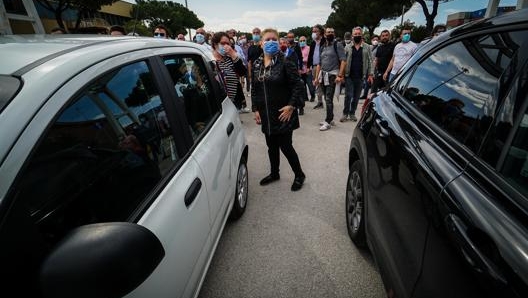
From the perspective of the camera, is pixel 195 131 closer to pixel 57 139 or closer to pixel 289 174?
Result: pixel 57 139

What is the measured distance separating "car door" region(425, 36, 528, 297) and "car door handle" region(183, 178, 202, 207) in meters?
1.09

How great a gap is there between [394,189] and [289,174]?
2480mm

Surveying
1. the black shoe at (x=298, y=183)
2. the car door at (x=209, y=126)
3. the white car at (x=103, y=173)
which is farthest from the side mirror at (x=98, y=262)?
the black shoe at (x=298, y=183)

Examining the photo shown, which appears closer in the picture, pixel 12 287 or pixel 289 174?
pixel 12 287

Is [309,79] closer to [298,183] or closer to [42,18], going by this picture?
[298,183]

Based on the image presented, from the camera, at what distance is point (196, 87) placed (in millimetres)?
2211

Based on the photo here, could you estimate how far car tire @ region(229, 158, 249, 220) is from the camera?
2.80 metres

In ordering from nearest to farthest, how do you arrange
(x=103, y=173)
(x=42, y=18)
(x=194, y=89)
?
(x=103, y=173) < (x=194, y=89) < (x=42, y=18)

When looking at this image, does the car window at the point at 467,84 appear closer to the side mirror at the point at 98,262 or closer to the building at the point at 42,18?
the side mirror at the point at 98,262

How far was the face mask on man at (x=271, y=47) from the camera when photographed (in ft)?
9.77

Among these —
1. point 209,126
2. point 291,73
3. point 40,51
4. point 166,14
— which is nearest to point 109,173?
point 40,51

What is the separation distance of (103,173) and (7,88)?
40 cm

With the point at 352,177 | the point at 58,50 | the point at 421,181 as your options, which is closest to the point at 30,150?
the point at 58,50

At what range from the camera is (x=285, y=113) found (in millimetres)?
3000
